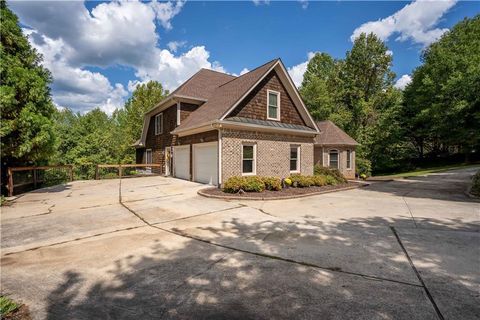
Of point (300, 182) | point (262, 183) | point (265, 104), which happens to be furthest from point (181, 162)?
point (300, 182)

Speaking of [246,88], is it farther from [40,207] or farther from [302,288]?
[302,288]

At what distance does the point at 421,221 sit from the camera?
6.57m

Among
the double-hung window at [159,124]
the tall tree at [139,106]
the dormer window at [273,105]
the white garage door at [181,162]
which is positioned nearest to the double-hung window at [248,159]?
the dormer window at [273,105]

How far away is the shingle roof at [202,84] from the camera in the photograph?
17.5m

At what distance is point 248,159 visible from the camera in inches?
529

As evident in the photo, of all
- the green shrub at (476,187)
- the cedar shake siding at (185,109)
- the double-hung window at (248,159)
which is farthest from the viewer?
the cedar shake siding at (185,109)

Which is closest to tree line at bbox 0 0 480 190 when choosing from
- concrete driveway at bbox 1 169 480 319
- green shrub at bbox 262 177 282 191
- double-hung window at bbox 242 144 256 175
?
double-hung window at bbox 242 144 256 175

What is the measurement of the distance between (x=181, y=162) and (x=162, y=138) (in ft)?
12.8

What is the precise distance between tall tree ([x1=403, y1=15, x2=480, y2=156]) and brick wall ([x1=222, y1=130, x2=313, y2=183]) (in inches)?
864

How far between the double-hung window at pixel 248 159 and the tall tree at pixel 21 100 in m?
9.08

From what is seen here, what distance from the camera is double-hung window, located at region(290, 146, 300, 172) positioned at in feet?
51.3

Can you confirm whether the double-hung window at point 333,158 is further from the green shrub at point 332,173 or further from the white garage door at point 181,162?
the white garage door at point 181,162

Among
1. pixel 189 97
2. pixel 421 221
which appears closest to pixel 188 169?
pixel 189 97

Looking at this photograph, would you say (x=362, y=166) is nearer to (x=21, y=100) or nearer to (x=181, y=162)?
(x=181, y=162)
